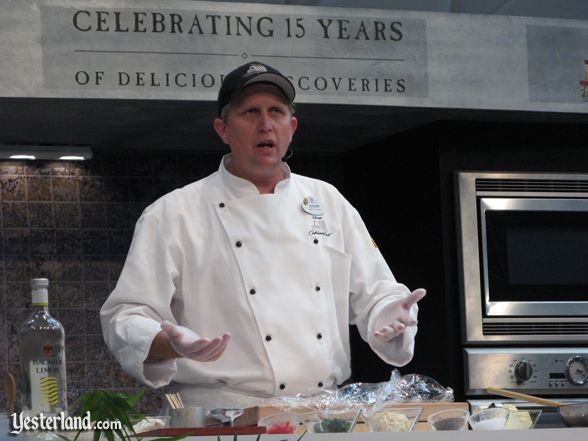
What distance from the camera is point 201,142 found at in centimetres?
416

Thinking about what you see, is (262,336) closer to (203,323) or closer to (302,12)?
(203,323)

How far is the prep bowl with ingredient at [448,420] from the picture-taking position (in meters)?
1.87

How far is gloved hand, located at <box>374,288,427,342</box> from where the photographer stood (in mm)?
2455

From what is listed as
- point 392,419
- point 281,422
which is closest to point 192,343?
point 281,422

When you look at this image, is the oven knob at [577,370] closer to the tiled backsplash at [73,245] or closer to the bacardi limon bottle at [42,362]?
the tiled backsplash at [73,245]

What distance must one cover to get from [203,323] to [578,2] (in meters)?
2.00

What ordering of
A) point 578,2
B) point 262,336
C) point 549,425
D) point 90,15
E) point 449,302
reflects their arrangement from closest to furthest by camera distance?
point 549,425, point 262,336, point 90,15, point 449,302, point 578,2

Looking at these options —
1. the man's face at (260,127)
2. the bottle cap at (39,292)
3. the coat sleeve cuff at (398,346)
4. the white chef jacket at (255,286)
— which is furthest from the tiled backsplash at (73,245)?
Result: the bottle cap at (39,292)

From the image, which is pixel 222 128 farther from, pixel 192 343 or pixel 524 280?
pixel 524 280

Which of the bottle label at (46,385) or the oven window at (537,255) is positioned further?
the oven window at (537,255)

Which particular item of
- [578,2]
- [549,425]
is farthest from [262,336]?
[578,2]

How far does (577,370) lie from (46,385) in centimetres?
222

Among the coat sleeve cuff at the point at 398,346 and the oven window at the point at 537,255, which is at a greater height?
the oven window at the point at 537,255

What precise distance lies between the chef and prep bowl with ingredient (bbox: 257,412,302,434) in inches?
26.3
